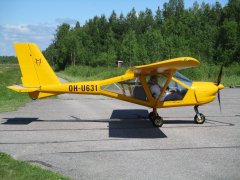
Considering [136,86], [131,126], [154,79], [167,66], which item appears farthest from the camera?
[136,86]

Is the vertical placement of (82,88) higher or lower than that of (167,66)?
lower

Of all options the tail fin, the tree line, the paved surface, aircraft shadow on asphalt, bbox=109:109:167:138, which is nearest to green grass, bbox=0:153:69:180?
the paved surface

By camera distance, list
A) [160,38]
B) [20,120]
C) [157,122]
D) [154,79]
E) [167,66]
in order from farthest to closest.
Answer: [160,38] → [20,120] → [154,79] → [157,122] → [167,66]

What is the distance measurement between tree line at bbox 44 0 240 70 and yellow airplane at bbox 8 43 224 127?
40.6 meters

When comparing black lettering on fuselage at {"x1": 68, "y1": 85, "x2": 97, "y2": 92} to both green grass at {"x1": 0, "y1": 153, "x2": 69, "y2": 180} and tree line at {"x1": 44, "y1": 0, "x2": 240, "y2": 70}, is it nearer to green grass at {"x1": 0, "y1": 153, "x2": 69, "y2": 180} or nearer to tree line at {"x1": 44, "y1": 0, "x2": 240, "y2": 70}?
green grass at {"x1": 0, "y1": 153, "x2": 69, "y2": 180}

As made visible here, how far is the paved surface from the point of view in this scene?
6723 millimetres

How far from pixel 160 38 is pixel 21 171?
53.1 m

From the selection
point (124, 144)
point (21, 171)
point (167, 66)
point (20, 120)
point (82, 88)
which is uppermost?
point (167, 66)

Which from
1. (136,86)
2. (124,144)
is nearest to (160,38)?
(136,86)

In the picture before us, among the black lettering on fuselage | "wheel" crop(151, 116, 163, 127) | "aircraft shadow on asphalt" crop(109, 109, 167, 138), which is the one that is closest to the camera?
"aircraft shadow on asphalt" crop(109, 109, 167, 138)

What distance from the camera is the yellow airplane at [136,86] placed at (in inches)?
464

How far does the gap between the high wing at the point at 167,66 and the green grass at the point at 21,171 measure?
5.05 metres

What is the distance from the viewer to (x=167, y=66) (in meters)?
10.8

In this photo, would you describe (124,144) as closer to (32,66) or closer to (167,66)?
(167,66)
